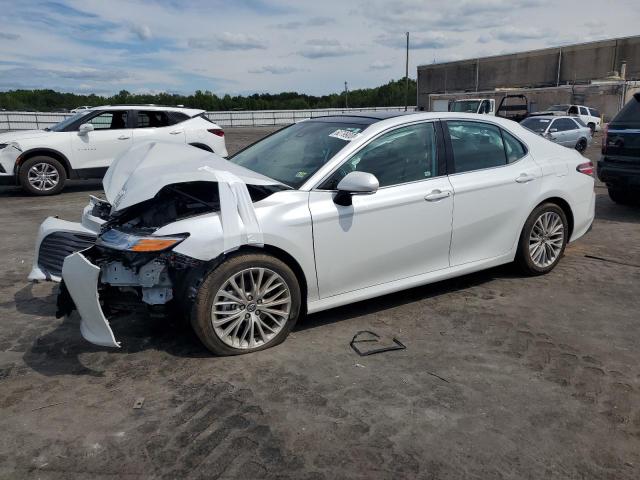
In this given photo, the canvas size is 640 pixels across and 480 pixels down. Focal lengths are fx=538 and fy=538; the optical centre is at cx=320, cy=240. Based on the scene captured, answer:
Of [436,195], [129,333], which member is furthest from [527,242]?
[129,333]

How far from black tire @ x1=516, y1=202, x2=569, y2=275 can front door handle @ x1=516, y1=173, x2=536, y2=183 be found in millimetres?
303

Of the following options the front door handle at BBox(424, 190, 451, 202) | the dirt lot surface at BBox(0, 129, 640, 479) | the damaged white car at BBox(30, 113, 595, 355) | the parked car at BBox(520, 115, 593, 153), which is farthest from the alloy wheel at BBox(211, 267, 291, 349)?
the parked car at BBox(520, 115, 593, 153)

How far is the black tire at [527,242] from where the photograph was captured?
505cm

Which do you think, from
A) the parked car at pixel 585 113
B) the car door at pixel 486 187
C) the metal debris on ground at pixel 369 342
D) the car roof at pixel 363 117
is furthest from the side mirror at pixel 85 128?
the parked car at pixel 585 113

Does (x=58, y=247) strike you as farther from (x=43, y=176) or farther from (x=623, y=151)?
(x=623, y=151)

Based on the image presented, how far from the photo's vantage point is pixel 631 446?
2.72 meters

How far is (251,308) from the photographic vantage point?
370cm

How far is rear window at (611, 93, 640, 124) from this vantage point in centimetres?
770

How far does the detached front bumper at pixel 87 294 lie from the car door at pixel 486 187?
2.78 meters

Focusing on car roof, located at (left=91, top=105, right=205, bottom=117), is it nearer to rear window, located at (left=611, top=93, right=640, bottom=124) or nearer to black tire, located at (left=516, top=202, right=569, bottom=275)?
rear window, located at (left=611, top=93, right=640, bottom=124)

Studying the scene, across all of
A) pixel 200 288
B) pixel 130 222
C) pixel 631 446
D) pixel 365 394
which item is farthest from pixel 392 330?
pixel 130 222

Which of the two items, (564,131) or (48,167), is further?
(564,131)

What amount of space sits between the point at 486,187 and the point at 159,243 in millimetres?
2793

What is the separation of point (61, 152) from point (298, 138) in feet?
24.5
